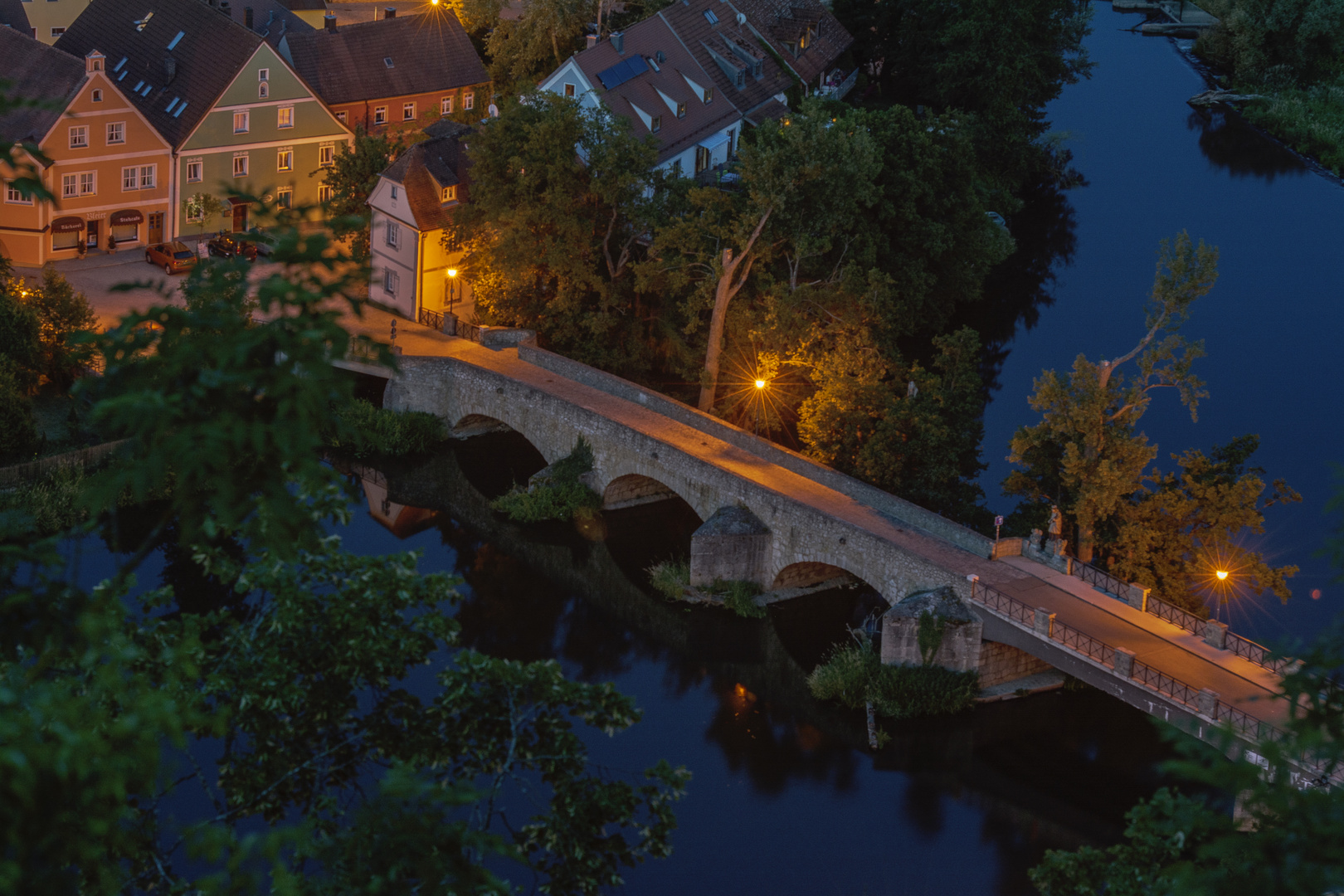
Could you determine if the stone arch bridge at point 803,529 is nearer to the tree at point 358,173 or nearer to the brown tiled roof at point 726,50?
the tree at point 358,173

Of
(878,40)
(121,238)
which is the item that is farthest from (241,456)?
(878,40)

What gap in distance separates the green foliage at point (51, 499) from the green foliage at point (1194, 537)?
90.9 ft

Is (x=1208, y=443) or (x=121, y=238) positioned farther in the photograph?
(x=121, y=238)

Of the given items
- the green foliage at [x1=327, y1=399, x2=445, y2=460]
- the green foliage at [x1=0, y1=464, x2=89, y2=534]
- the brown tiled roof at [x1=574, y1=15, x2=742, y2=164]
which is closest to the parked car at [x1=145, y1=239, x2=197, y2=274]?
the green foliage at [x1=327, y1=399, x2=445, y2=460]

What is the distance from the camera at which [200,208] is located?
64188 mm

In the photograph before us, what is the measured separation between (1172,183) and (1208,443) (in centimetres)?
3065

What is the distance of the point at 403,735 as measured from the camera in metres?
20.3

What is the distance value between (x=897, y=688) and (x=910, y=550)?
3613mm

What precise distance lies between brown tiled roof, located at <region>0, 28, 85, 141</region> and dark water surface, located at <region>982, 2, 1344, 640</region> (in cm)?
3627

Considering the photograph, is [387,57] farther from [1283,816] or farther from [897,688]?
[1283,816]

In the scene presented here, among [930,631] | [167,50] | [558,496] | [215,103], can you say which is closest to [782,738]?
[930,631]

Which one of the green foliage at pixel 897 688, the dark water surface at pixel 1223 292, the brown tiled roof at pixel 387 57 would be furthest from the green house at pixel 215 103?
the green foliage at pixel 897 688

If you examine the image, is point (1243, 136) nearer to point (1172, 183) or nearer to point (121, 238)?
point (1172, 183)

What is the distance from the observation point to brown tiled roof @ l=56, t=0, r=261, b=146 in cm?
6419
